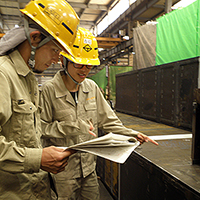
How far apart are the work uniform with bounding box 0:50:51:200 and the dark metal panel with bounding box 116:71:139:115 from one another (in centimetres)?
382

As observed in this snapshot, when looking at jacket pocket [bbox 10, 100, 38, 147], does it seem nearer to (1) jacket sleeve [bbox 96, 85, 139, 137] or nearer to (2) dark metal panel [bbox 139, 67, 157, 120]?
(1) jacket sleeve [bbox 96, 85, 139, 137]

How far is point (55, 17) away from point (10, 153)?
2.91 ft

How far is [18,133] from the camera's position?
3.38 ft

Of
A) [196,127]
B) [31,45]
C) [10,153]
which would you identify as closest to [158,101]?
[196,127]

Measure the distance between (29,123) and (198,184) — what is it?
119 cm

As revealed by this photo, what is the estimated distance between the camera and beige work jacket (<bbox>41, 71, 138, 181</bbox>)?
167 cm

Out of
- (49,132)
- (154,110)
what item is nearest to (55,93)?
(49,132)

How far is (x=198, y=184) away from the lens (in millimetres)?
1201

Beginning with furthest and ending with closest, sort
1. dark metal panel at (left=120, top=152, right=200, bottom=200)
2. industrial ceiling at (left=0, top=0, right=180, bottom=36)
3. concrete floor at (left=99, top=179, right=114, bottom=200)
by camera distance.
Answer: industrial ceiling at (left=0, top=0, right=180, bottom=36) < concrete floor at (left=99, top=179, right=114, bottom=200) < dark metal panel at (left=120, top=152, right=200, bottom=200)

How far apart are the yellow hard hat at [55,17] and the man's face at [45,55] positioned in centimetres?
6

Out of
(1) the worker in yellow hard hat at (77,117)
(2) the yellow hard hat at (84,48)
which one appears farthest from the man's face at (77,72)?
(2) the yellow hard hat at (84,48)

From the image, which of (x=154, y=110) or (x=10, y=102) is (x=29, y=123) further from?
(x=154, y=110)

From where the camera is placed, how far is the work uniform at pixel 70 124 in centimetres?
167

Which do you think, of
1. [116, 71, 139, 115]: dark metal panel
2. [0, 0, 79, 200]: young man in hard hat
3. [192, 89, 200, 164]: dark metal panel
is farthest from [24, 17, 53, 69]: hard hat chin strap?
[116, 71, 139, 115]: dark metal panel
